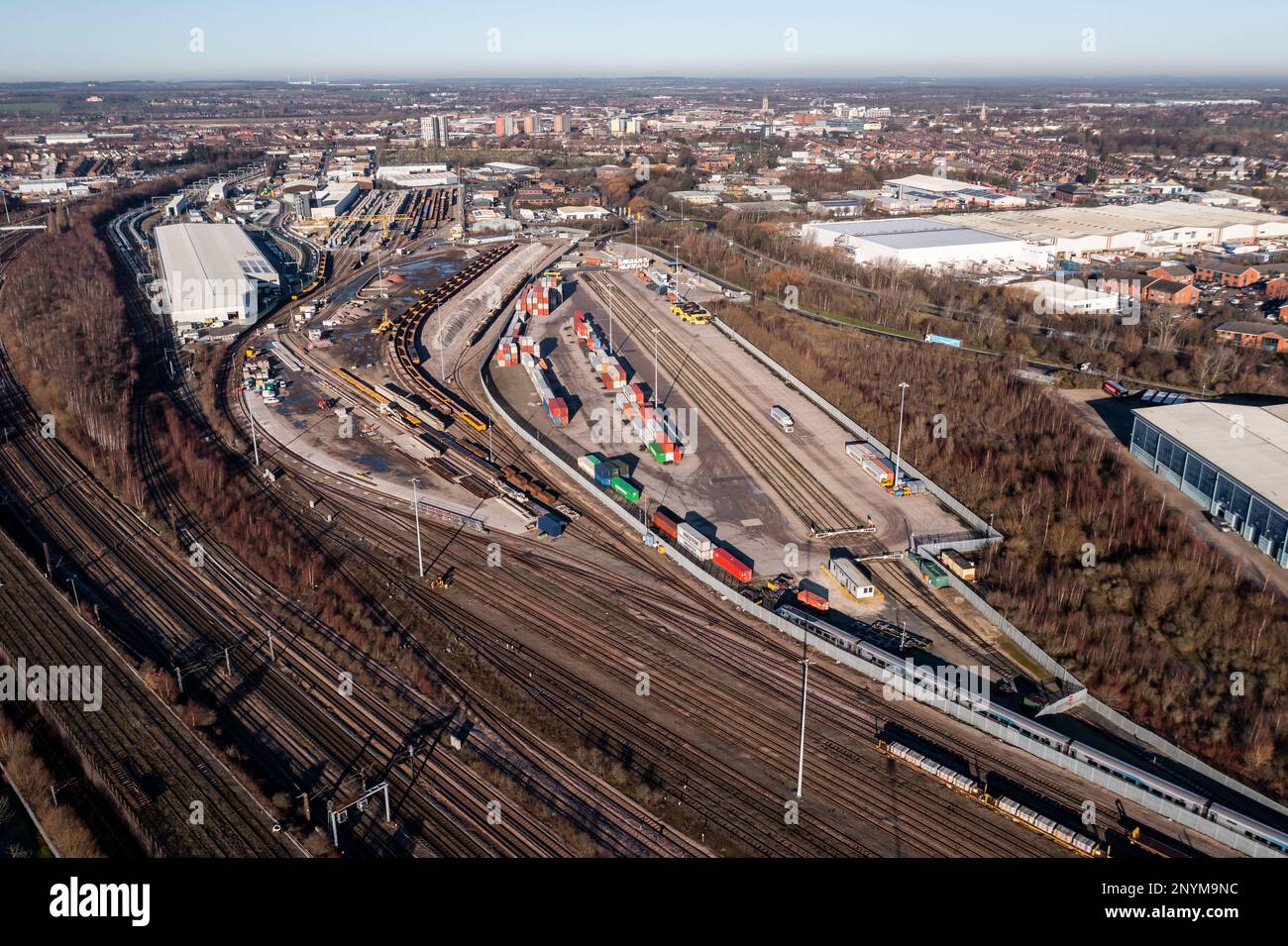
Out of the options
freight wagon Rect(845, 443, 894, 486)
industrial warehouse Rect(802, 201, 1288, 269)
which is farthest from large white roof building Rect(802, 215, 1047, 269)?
freight wagon Rect(845, 443, 894, 486)

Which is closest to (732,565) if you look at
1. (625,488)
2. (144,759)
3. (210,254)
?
(625,488)

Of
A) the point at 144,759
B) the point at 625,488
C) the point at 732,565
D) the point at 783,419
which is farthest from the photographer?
the point at 783,419

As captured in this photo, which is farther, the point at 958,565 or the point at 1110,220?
the point at 1110,220

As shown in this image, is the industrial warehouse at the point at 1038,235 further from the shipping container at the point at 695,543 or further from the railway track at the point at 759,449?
the shipping container at the point at 695,543

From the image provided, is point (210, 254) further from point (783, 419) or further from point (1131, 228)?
point (1131, 228)

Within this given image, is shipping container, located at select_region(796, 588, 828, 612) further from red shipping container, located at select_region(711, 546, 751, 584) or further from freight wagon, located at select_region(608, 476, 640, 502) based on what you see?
freight wagon, located at select_region(608, 476, 640, 502)

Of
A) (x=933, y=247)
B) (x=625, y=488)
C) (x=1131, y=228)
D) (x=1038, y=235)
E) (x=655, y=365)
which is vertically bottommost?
(x=625, y=488)
